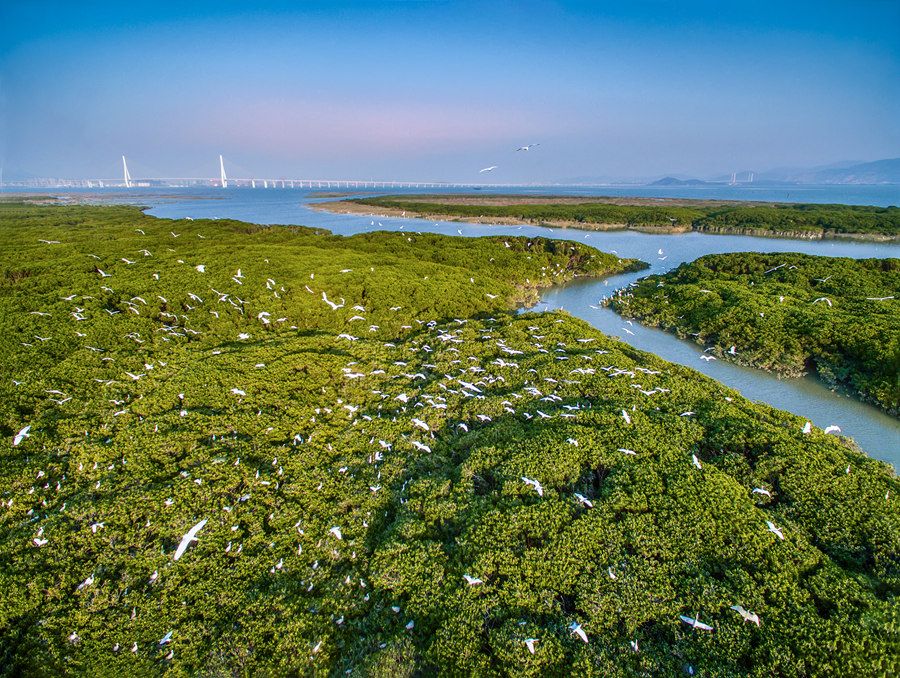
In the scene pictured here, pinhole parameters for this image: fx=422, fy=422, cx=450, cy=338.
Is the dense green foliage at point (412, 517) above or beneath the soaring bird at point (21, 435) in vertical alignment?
beneath

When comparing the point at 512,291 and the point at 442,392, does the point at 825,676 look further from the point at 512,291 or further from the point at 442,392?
the point at 512,291

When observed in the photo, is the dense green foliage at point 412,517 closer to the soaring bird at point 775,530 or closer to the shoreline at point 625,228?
the soaring bird at point 775,530

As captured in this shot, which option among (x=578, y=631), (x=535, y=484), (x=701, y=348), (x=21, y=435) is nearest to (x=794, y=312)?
(x=701, y=348)

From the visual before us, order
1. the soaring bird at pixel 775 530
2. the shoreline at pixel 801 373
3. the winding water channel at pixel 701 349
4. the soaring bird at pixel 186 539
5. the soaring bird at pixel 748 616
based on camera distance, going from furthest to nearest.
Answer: the shoreline at pixel 801 373
the winding water channel at pixel 701 349
the soaring bird at pixel 775 530
the soaring bird at pixel 186 539
the soaring bird at pixel 748 616

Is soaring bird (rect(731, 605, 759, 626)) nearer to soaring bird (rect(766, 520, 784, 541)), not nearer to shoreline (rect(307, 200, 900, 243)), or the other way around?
soaring bird (rect(766, 520, 784, 541))

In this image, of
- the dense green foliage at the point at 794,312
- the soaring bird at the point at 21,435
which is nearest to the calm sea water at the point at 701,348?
the dense green foliage at the point at 794,312

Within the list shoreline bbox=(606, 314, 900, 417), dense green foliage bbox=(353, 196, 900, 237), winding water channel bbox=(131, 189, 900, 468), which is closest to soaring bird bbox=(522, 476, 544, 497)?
winding water channel bbox=(131, 189, 900, 468)
